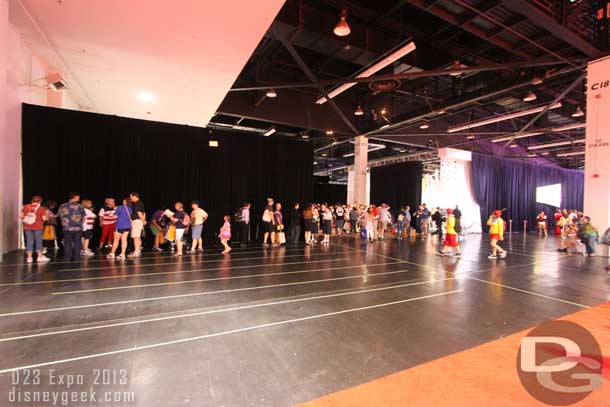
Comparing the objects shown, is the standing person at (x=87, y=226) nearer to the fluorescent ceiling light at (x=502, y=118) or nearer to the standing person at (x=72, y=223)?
the standing person at (x=72, y=223)

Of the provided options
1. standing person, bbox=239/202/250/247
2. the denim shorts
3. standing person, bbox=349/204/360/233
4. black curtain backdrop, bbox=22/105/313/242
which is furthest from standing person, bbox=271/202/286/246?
standing person, bbox=349/204/360/233

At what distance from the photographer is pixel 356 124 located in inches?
512

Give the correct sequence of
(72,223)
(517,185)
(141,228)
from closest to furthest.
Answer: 1. (72,223)
2. (141,228)
3. (517,185)

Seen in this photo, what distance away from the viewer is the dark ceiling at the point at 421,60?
6.31 metres

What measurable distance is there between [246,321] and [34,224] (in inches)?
213

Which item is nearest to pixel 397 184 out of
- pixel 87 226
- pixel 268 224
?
pixel 268 224

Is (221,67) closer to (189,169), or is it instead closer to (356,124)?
(189,169)

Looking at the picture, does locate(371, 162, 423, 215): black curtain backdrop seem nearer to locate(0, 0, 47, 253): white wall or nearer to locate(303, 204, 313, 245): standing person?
locate(303, 204, 313, 245): standing person

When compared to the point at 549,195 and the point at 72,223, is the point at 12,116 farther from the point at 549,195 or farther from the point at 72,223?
the point at 549,195

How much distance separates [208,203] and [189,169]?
123 centimetres

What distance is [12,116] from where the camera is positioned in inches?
262

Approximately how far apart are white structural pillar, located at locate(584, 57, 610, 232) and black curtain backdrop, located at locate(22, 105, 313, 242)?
8.07m

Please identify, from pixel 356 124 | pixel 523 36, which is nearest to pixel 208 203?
pixel 356 124

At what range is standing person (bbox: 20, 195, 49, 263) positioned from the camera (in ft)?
18.6
